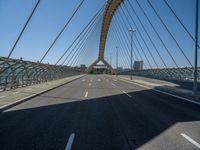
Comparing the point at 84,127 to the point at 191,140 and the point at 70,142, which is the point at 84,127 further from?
the point at 191,140

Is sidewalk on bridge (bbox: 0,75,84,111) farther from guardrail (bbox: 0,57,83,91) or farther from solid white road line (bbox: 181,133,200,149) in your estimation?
solid white road line (bbox: 181,133,200,149)

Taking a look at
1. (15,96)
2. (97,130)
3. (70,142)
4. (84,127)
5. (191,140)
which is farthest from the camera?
(15,96)

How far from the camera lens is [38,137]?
22.1 feet

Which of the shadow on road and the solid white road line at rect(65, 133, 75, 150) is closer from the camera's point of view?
the solid white road line at rect(65, 133, 75, 150)

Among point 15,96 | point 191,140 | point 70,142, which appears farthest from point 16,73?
point 191,140

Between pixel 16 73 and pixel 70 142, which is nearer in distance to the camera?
pixel 70 142

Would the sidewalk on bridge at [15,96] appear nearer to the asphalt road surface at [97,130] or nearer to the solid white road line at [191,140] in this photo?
the asphalt road surface at [97,130]

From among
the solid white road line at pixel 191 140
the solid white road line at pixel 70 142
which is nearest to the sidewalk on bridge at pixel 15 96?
the solid white road line at pixel 70 142

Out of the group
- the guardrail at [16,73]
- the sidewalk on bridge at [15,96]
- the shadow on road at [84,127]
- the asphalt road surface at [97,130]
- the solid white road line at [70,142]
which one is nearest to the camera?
the solid white road line at [70,142]

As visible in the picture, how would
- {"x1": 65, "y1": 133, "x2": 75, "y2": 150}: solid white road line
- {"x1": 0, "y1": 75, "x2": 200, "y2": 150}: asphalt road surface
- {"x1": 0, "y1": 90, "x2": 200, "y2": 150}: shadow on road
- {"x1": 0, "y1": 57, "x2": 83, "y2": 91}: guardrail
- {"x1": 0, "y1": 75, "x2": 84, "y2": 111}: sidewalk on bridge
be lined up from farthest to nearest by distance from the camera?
{"x1": 0, "y1": 57, "x2": 83, "y2": 91}: guardrail, {"x1": 0, "y1": 75, "x2": 84, "y2": 111}: sidewalk on bridge, {"x1": 0, "y1": 90, "x2": 200, "y2": 150}: shadow on road, {"x1": 0, "y1": 75, "x2": 200, "y2": 150}: asphalt road surface, {"x1": 65, "y1": 133, "x2": 75, "y2": 150}: solid white road line

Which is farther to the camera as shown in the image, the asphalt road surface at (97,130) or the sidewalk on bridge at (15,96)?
the sidewalk on bridge at (15,96)

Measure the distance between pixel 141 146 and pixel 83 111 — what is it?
5333 millimetres

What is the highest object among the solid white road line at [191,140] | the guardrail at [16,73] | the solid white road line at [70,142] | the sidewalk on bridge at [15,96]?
the guardrail at [16,73]

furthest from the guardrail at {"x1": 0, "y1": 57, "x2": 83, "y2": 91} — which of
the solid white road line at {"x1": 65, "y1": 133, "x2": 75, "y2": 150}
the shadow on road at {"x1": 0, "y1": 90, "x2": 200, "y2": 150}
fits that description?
the solid white road line at {"x1": 65, "y1": 133, "x2": 75, "y2": 150}
